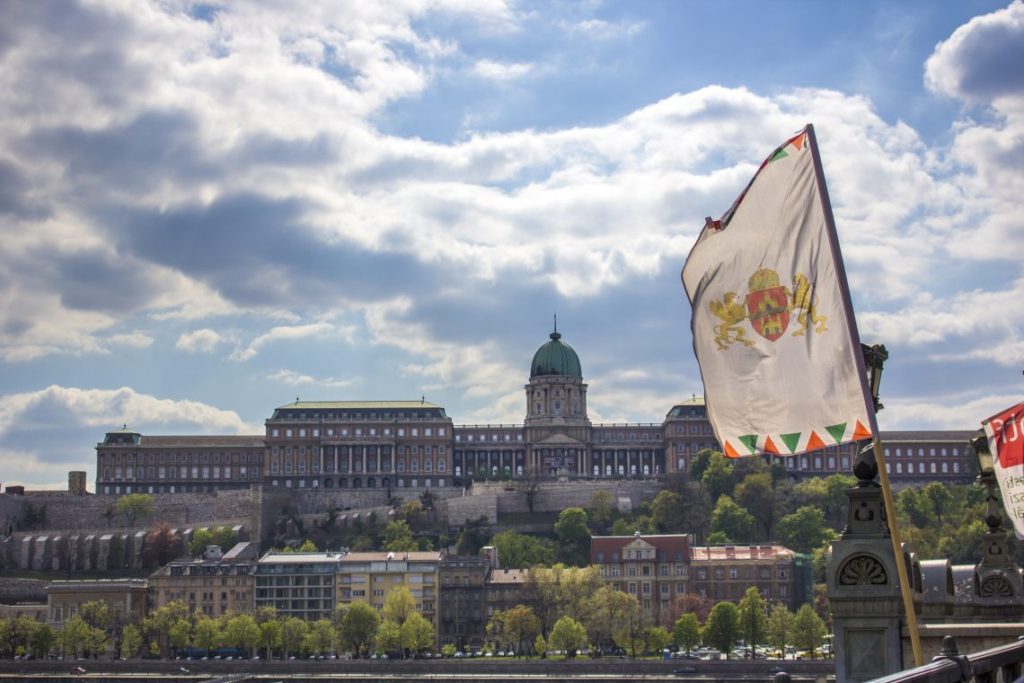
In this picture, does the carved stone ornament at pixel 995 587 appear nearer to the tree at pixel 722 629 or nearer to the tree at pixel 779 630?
the tree at pixel 722 629

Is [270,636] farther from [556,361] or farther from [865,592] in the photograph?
[865,592]

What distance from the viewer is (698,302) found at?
16156mm

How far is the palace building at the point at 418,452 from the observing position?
182m

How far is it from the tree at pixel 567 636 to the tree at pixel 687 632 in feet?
21.9

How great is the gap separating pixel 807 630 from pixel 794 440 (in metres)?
94.0

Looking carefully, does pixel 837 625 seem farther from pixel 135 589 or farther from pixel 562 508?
pixel 562 508

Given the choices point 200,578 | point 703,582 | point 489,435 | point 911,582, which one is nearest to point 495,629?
point 703,582

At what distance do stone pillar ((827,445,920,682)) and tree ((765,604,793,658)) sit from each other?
9403cm

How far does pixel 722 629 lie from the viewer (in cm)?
10719

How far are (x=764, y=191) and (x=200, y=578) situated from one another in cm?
12284

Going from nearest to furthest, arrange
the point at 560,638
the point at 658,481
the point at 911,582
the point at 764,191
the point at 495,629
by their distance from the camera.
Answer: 1. the point at 764,191
2. the point at 911,582
3. the point at 560,638
4. the point at 495,629
5. the point at 658,481

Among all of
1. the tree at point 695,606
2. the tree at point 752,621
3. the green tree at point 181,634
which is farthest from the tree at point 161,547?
the tree at point 752,621

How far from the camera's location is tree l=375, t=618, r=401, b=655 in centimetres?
11388

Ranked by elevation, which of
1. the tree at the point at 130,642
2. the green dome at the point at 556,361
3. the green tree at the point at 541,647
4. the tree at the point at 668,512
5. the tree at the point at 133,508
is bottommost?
the green tree at the point at 541,647
